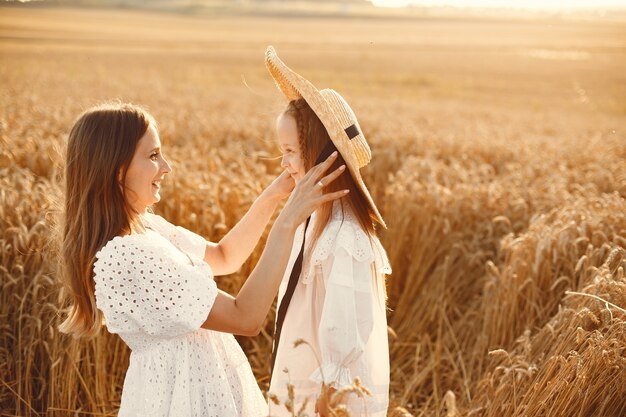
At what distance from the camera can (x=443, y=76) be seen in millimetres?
38688

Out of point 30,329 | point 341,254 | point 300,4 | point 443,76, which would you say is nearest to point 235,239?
point 341,254

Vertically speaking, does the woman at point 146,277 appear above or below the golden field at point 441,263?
above

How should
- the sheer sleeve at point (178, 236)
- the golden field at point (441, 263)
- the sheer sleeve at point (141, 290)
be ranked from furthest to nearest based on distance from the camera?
the golden field at point (441, 263) < the sheer sleeve at point (178, 236) < the sheer sleeve at point (141, 290)

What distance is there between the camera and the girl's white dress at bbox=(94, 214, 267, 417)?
222 cm

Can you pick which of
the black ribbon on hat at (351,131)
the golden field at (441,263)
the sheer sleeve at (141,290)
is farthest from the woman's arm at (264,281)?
the golden field at (441,263)

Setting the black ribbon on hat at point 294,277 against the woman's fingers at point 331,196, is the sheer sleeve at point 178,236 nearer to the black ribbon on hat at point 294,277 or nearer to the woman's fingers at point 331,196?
the black ribbon on hat at point 294,277

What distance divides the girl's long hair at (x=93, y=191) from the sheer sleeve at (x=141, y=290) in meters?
0.13

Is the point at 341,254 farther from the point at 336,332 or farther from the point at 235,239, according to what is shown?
the point at 235,239

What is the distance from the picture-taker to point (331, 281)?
236 centimetres

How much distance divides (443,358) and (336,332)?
2.20m

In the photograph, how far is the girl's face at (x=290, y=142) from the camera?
2.60m

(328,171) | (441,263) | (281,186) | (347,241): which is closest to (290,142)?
(328,171)

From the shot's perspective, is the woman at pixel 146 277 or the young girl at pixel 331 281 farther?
the young girl at pixel 331 281

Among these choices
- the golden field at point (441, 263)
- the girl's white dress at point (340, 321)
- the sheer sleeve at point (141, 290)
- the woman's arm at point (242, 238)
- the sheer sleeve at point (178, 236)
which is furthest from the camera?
the golden field at point (441, 263)
